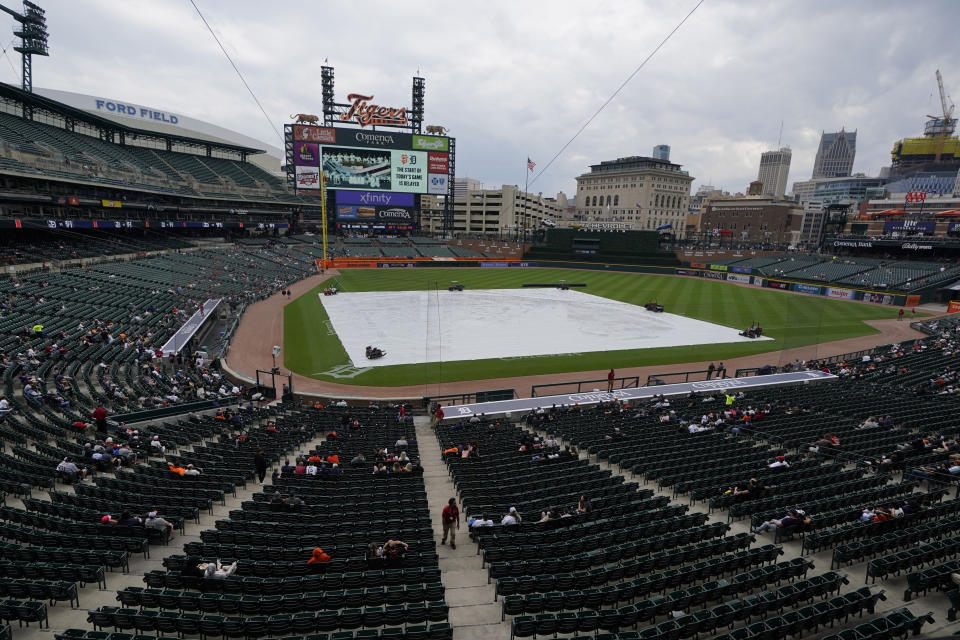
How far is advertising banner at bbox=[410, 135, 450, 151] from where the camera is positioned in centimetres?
9469

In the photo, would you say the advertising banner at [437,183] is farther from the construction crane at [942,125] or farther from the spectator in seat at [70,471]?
the construction crane at [942,125]

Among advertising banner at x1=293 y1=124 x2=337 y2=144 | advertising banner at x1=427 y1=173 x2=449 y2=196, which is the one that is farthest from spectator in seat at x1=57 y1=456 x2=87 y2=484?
advertising banner at x1=427 y1=173 x2=449 y2=196

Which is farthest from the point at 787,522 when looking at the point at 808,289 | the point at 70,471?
the point at 808,289

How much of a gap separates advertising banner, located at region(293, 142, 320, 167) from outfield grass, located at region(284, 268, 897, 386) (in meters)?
25.1

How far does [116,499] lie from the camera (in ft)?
37.3

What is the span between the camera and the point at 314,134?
88.1 meters

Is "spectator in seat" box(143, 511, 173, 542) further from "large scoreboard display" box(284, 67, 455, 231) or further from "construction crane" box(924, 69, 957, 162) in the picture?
"construction crane" box(924, 69, 957, 162)

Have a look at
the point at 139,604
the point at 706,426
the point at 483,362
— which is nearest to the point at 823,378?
the point at 706,426

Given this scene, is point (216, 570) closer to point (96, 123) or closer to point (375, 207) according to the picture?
point (96, 123)

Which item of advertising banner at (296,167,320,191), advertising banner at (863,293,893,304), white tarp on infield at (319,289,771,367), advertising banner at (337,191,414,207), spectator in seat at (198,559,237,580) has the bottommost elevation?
white tarp on infield at (319,289,771,367)

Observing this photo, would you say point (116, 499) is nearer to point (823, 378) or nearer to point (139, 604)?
point (139, 604)

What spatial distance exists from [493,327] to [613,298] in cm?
2356

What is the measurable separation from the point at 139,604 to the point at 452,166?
98.5 m

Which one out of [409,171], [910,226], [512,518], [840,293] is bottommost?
[512,518]
